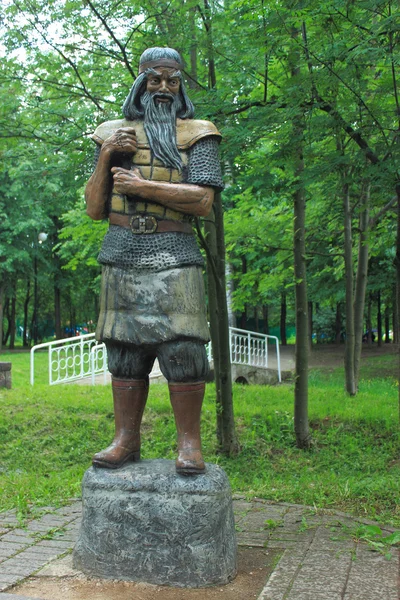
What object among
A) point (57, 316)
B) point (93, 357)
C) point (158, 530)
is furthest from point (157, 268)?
point (57, 316)

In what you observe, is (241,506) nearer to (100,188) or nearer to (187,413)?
(187,413)

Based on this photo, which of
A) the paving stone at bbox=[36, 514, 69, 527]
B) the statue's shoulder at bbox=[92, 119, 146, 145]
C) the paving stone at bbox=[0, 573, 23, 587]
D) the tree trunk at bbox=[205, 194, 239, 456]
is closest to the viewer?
the paving stone at bbox=[0, 573, 23, 587]

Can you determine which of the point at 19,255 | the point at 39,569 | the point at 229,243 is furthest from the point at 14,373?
the point at 39,569

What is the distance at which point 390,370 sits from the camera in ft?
55.6

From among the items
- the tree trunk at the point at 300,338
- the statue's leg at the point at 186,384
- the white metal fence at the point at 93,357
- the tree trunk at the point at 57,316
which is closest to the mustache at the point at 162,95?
Result: the statue's leg at the point at 186,384

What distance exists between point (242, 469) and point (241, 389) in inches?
170

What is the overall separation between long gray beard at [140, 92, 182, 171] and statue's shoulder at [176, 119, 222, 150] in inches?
1.7

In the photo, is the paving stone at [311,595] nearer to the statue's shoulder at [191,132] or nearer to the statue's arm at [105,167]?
the statue's arm at [105,167]

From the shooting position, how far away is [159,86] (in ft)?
14.2

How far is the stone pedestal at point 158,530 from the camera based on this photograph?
154 inches

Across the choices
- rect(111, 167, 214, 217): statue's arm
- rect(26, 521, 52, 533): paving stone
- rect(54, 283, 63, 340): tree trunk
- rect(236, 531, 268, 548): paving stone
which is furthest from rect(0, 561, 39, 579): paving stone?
rect(54, 283, 63, 340): tree trunk

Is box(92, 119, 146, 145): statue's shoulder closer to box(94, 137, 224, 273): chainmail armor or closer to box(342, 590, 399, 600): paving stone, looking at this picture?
box(94, 137, 224, 273): chainmail armor

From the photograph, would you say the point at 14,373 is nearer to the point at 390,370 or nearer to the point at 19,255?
the point at 19,255

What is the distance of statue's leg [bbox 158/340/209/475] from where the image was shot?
4.17m
